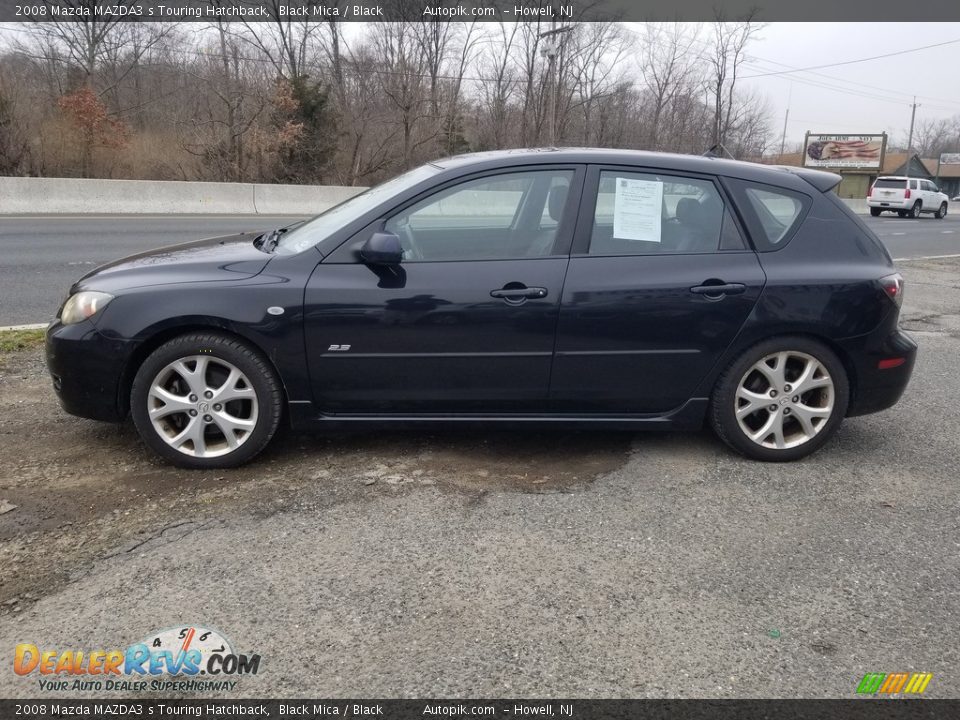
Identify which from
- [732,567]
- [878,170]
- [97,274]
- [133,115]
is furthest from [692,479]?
[878,170]

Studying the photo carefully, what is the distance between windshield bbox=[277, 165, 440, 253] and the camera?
391cm

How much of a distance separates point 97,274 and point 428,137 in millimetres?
29559

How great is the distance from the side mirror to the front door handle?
0.51 meters

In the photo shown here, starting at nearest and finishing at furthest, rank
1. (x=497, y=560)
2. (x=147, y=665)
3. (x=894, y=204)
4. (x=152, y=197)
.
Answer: (x=147, y=665), (x=497, y=560), (x=152, y=197), (x=894, y=204)

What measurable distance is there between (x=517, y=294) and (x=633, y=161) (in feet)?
3.31

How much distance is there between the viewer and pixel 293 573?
9.40 ft

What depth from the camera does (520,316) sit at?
373 cm

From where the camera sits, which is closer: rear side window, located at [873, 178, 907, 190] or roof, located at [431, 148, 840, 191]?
roof, located at [431, 148, 840, 191]

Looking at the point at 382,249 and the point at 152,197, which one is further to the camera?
the point at 152,197

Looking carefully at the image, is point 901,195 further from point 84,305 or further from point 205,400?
point 84,305

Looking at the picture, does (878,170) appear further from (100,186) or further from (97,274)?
(97,274)

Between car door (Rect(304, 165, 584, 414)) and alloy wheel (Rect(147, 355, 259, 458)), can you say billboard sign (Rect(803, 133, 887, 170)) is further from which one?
alloy wheel (Rect(147, 355, 259, 458))

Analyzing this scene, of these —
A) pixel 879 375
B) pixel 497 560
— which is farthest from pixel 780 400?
pixel 497 560

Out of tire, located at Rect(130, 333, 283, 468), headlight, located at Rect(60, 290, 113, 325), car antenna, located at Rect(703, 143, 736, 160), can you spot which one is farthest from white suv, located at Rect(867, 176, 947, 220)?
headlight, located at Rect(60, 290, 113, 325)
